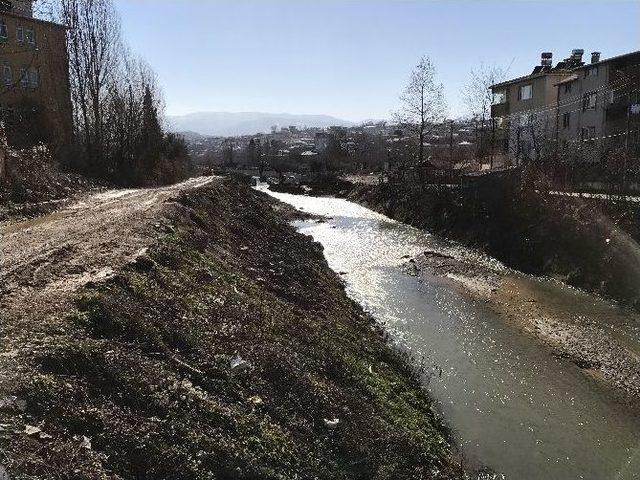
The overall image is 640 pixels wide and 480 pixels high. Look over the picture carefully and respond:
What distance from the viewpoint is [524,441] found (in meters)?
10.7

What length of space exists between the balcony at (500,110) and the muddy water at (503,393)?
39700mm

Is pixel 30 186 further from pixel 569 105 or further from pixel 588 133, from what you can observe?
pixel 569 105

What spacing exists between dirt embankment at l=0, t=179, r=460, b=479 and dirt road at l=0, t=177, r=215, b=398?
0.15 feet

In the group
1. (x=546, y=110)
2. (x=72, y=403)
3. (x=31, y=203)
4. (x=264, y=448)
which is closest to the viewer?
(x=72, y=403)

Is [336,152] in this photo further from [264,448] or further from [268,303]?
[264,448]

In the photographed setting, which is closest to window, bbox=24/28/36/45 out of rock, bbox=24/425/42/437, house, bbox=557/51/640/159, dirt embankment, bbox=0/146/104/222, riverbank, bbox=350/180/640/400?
dirt embankment, bbox=0/146/104/222

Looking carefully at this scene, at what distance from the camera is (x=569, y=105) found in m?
47.5

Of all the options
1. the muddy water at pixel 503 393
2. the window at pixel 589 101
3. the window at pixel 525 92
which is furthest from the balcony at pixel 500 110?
the muddy water at pixel 503 393

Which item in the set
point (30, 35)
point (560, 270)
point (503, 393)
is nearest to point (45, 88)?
point (30, 35)

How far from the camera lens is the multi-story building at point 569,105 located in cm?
4062

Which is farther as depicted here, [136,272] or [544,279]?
[544,279]

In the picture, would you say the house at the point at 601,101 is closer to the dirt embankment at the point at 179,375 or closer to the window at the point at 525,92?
the window at the point at 525,92

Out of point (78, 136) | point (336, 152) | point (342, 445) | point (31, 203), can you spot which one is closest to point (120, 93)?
point (78, 136)

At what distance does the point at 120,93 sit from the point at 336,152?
6838cm
